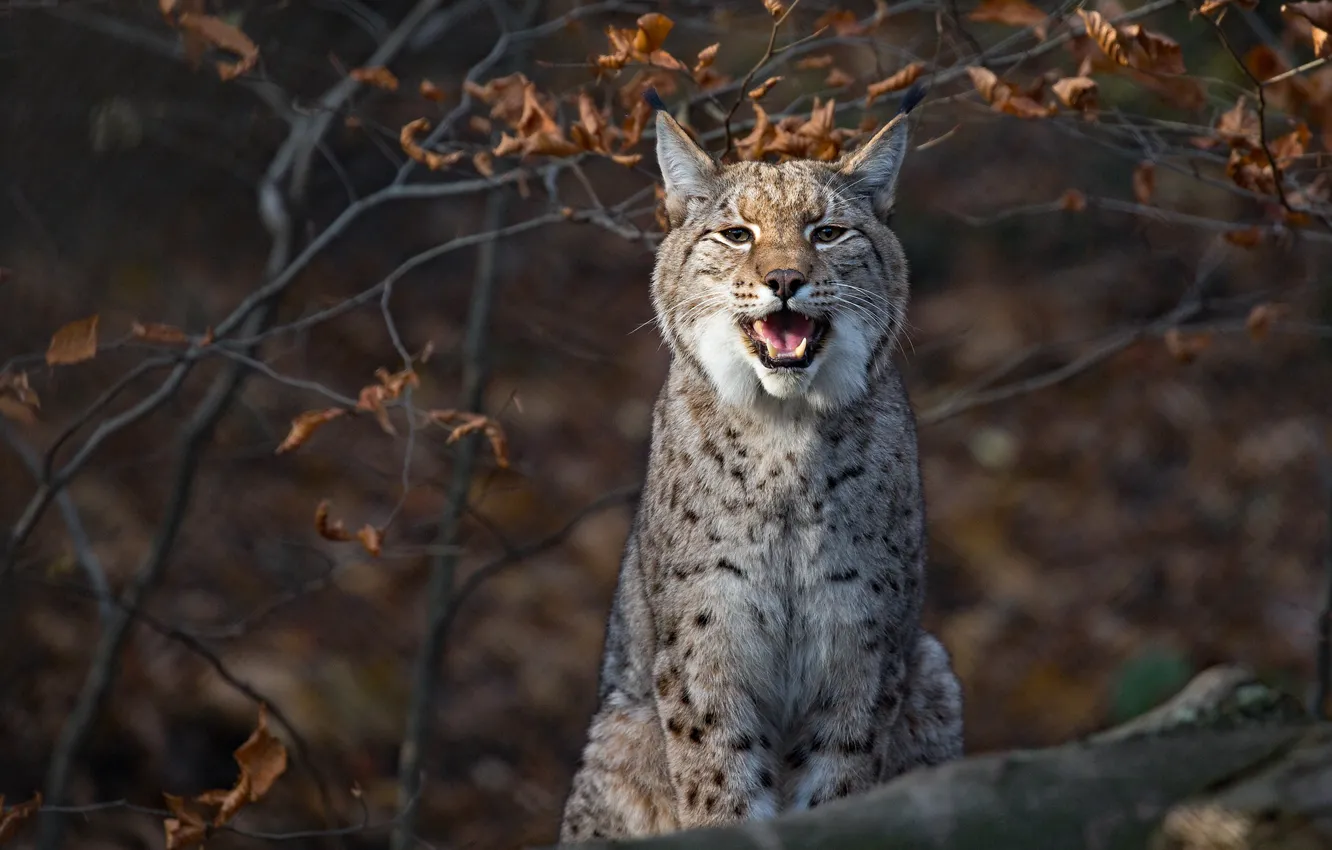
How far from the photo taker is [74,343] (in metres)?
4.57

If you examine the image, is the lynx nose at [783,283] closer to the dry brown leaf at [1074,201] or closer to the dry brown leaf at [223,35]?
the dry brown leaf at [1074,201]

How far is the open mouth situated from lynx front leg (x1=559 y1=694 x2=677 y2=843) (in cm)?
130

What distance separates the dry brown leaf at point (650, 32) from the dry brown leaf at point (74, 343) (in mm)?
1798

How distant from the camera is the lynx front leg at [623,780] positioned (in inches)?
194

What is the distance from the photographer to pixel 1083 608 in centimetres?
1017

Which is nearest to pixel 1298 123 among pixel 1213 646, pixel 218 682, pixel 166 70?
pixel 1213 646

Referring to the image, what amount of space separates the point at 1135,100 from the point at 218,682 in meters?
6.99

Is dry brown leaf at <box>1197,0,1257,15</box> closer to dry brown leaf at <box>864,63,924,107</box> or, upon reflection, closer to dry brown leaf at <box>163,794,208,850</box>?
dry brown leaf at <box>864,63,924,107</box>

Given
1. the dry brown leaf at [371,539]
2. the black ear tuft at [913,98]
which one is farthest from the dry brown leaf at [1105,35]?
the dry brown leaf at [371,539]

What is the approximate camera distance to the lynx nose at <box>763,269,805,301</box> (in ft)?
14.2

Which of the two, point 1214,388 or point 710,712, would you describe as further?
point 1214,388

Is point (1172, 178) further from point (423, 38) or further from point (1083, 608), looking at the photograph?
point (423, 38)

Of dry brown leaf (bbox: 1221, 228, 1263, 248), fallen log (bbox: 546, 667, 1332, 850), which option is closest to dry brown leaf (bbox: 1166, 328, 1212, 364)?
dry brown leaf (bbox: 1221, 228, 1263, 248)

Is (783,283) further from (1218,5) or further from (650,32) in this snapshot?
(1218,5)
